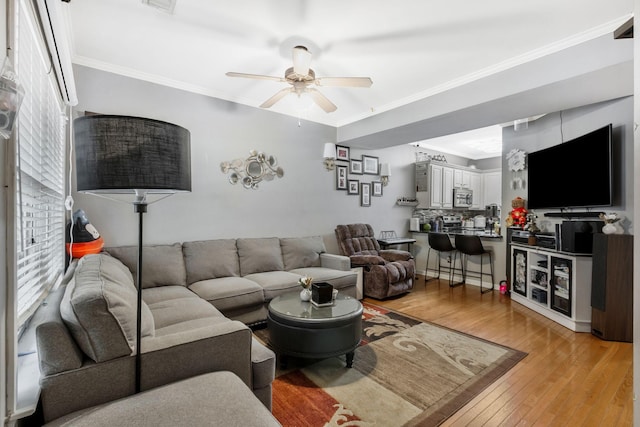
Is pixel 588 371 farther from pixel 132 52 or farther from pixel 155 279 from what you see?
pixel 132 52

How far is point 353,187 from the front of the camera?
510 centimetres

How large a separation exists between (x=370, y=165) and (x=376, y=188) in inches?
16.9

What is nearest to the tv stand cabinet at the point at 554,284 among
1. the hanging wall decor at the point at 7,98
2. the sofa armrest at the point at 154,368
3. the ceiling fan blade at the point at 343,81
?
the ceiling fan blade at the point at 343,81

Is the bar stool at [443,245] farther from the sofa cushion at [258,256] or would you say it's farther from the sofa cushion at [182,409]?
the sofa cushion at [182,409]

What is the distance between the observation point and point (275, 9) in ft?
7.14

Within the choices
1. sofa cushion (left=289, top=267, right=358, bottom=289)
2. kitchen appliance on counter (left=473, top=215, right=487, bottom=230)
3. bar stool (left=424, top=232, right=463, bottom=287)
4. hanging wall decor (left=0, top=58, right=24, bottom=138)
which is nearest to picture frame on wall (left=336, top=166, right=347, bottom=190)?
sofa cushion (left=289, top=267, right=358, bottom=289)

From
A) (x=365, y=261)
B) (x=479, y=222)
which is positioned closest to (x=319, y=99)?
(x=365, y=261)

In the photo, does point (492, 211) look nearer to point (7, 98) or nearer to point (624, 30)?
point (624, 30)

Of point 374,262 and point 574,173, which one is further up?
point 574,173

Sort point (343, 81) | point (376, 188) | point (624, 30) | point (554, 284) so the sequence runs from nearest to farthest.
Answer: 1. point (624, 30)
2. point (343, 81)
3. point (554, 284)
4. point (376, 188)

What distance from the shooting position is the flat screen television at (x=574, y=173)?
3158mm

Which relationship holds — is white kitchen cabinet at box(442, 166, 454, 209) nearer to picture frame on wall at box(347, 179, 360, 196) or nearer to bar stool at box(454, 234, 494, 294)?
bar stool at box(454, 234, 494, 294)

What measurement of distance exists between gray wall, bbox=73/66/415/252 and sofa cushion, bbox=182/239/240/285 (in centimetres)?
24

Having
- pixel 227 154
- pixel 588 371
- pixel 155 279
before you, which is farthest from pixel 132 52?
pixel 588 371
